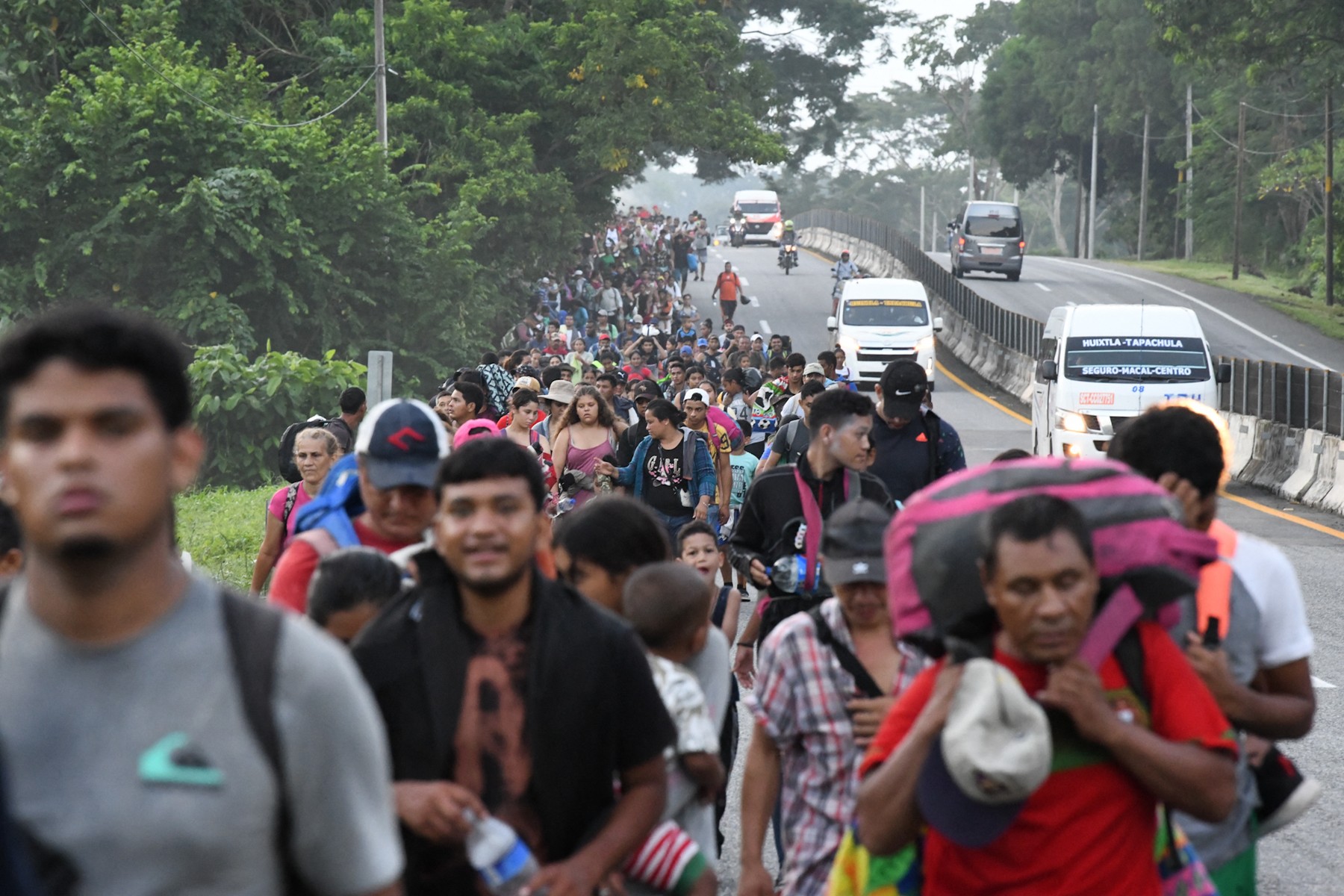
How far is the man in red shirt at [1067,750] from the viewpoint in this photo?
112 inches

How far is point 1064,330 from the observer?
78.0 ft

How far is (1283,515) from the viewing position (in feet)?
66.1

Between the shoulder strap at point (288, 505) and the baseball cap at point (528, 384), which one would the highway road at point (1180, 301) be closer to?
the baseball cap at point (528, 384)

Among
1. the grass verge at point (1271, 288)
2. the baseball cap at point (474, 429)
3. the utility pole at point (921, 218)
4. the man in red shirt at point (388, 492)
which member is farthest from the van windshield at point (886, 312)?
the utility pole at point (921, 218)

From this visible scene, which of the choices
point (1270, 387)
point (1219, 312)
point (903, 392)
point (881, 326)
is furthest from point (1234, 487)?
point (1219, 312)

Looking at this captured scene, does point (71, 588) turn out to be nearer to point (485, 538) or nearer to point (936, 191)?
point (485, 538)

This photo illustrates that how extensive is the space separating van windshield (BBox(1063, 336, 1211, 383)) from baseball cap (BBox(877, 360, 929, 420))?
1543 cm

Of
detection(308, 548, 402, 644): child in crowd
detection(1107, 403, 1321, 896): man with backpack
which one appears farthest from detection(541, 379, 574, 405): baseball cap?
detection(1107, 403, 1321, 896): man with backpack

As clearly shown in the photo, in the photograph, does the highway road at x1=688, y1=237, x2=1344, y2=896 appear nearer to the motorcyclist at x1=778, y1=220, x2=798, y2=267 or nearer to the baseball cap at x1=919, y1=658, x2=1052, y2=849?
the motorcyclist at x1=778, y1=220, x2=798, y2=267

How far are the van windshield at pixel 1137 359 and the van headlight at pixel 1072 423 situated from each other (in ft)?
1.90

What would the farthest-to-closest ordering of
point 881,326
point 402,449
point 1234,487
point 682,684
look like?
point 881,326 → point 1234,487 → point 402,449 → point 682,684

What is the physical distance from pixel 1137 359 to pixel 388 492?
786 inches

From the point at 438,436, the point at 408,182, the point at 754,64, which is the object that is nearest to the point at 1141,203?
the point at 754,64

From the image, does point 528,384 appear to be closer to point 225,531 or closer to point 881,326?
point 225,531
